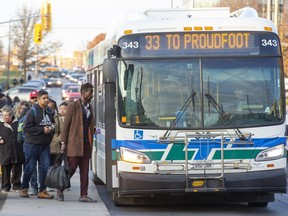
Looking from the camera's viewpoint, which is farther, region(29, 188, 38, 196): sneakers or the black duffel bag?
region(29, 188, 38, 196): sneakers

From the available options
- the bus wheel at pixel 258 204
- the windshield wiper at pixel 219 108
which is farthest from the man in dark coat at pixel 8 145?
the bus wheel at pixel 258 204

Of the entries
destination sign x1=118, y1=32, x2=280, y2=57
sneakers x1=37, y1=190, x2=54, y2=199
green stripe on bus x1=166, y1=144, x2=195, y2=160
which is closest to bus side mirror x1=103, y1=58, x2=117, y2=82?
destination sign x1=118, y1=32, x2=280, y2=57

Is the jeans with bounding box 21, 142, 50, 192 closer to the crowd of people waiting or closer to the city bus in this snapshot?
the crowd of people waiting

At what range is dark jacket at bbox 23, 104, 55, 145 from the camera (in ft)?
41.8

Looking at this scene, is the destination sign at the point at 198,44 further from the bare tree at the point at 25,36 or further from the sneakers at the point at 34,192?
the bare tree at the point at 25,36

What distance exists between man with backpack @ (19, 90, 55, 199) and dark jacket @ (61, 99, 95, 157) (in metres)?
0.40

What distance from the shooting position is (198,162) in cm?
1158

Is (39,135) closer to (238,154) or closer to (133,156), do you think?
(133,156)

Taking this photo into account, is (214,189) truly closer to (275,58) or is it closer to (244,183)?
(244,183)

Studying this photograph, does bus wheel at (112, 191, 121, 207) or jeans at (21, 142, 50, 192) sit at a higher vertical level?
jeans at (21, 142, 50, 192)

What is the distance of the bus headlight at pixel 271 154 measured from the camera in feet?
38.2

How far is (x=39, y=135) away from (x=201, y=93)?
9.11 feet

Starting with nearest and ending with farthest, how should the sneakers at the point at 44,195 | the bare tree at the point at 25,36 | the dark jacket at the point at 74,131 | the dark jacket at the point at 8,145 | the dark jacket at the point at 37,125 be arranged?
1. the dark jacket at the point at 74,131
2. the dark jacket at the point at 37,125
3. the sneakers at the point at 44,195
4. the dark jacket at the point at 8,145
5. the bare tree at the point at 25,36

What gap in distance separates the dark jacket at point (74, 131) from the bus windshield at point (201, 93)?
954 mm
